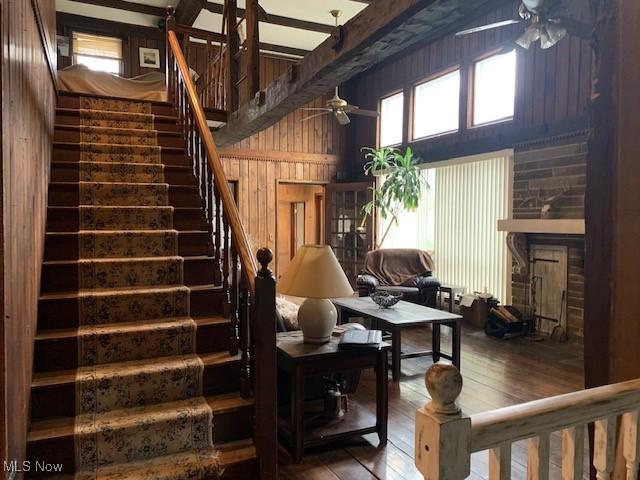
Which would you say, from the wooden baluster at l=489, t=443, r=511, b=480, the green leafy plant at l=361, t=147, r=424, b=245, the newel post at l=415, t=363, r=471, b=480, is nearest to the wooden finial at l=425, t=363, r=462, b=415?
the newel post at l=415, t=363, r=471, b=480

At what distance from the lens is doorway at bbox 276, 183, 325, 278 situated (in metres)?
10.4

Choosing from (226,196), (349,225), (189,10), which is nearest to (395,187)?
(349,225)

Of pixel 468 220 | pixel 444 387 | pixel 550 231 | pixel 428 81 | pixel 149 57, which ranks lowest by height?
pixel 444 387

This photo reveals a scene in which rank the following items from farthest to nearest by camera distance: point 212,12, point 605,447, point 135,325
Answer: point 212,12
point 135,325
point 605,447

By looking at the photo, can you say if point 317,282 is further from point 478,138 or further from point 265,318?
point 478,138

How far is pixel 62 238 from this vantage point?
10.0 feet

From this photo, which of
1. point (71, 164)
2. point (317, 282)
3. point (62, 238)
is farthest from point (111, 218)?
point (317, 282)

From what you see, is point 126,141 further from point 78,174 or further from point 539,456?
point 539,456

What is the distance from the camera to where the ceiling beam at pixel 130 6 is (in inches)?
260

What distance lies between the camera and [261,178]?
832 cm

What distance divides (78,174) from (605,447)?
12.1 feet

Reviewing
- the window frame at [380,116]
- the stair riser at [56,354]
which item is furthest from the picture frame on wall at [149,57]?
the stair riser at [56,354]

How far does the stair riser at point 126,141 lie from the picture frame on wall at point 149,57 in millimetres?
3908

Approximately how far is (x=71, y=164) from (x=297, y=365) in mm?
2440
